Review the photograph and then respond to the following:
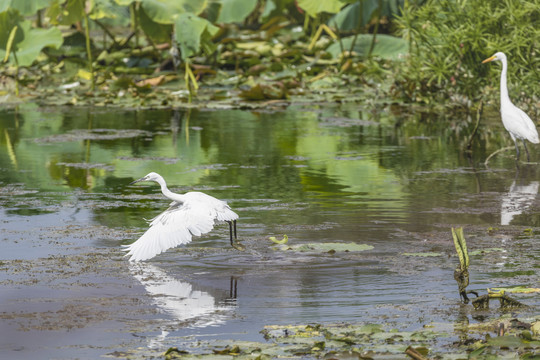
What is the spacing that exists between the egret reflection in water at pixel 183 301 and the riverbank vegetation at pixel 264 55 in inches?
355

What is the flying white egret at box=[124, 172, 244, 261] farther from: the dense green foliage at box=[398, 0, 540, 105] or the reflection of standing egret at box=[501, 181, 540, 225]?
the dense green foliage at box=[398, 0, 540, 105]

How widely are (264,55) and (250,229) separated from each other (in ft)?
47.1

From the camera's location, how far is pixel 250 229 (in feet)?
27.0

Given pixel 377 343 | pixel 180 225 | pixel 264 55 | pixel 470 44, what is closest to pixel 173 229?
pixel 180 225

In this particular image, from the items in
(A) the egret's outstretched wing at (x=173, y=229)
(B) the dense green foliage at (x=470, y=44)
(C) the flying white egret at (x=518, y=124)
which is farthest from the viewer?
(B) the dense green foliage at (x=470, y=44)

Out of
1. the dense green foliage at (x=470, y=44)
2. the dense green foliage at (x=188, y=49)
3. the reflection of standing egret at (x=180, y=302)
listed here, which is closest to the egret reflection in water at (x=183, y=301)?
the reflection of standing egret at (x=180, y=302)

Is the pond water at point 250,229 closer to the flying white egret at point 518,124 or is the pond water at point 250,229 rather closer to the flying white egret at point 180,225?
the flying white egret at point 180,225

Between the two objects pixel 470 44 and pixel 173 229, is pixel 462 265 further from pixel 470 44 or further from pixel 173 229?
pixel 470 44

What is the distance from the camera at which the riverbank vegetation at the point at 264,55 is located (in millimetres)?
15438

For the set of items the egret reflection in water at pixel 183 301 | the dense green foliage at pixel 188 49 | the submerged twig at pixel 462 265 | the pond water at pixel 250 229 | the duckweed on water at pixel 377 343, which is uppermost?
the dense green foliage at pixel 188 49

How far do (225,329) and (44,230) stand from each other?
3257mm

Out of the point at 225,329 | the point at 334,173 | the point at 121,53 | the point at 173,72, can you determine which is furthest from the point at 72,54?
the point at 225,329

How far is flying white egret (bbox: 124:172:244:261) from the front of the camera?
6.72 m

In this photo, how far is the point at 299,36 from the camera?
24.8 metres
